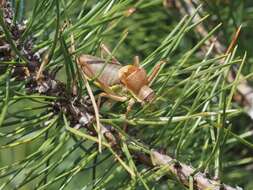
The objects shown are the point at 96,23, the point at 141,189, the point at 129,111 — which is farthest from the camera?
the point at 141,189

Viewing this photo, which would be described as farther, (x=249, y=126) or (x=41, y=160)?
(x=249, y=126)

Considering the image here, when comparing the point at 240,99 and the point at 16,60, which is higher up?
the point at 16,60

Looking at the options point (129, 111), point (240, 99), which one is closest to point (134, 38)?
point (240, 99)

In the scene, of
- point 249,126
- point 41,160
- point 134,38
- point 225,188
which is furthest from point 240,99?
point 41,160

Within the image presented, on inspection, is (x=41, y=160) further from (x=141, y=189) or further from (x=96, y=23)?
(x=141, y=189)

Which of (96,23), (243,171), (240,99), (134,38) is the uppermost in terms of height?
(96,23)

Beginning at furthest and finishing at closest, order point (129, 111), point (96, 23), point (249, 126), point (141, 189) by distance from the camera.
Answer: point (249, 126) < point (141, 189) < point (129, 111) < point (96, 23)
